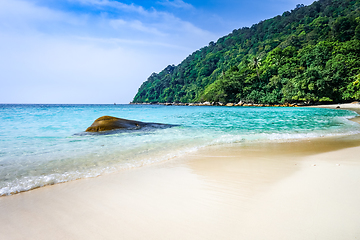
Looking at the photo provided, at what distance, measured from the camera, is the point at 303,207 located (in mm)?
2418

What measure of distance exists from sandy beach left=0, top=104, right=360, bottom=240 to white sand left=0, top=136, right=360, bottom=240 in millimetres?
10

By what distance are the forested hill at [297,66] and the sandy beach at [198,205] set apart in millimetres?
44894

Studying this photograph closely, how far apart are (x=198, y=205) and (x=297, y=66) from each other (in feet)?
228

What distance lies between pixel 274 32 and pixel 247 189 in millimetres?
141244

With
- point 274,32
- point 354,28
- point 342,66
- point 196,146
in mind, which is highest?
point 274,32

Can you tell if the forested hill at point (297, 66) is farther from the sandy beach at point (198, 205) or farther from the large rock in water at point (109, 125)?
the sandy beach at point (198, 205)

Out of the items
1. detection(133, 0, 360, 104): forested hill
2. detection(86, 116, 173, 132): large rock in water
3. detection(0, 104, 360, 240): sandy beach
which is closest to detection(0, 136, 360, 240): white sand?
detection(0, 104, 360, 240): sandy beach

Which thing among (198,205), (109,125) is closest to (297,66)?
(109,125)

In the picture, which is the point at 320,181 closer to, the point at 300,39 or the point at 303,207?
the point at 303,207

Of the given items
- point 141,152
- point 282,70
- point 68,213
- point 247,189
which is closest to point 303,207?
point 247,189

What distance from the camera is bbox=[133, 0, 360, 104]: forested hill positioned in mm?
47906

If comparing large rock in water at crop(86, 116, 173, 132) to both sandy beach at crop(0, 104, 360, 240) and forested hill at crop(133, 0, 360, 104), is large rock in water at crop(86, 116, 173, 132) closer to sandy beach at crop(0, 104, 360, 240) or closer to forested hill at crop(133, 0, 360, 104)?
sandy beach at crop(0, 104, 360, 240)

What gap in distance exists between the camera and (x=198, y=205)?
8.32 feet

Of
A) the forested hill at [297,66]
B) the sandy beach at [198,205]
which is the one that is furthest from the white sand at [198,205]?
the forested hill at [297,66]
